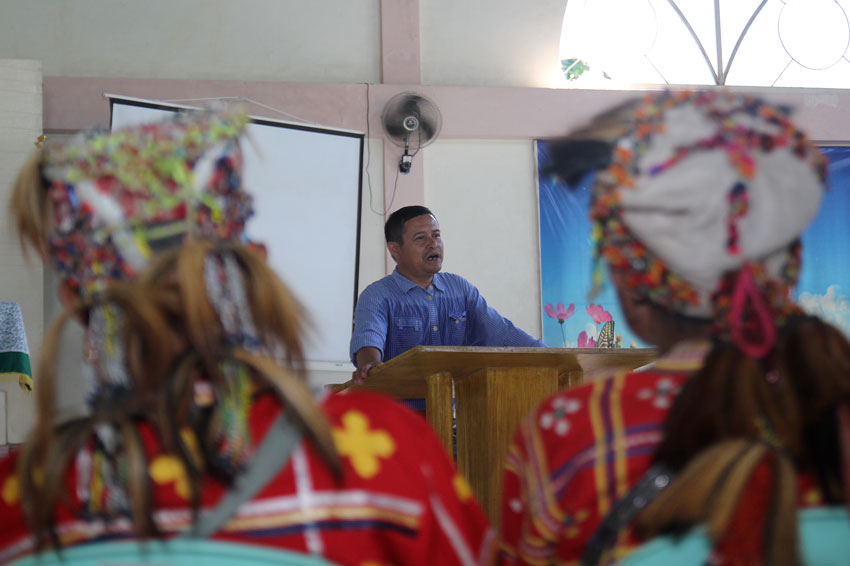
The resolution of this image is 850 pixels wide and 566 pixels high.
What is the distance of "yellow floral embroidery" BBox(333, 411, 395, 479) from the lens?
3.47 feet

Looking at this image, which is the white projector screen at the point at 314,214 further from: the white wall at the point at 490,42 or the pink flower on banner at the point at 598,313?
the pink flower on banner at the point at 598,313

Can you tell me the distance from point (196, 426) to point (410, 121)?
5159 mm

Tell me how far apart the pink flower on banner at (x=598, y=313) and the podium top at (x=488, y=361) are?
2.40 meters

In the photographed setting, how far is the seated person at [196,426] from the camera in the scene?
0.99 meters

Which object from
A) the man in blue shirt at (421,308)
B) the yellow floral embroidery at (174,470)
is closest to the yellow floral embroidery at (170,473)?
the yellow floral embroidery at (174,470)

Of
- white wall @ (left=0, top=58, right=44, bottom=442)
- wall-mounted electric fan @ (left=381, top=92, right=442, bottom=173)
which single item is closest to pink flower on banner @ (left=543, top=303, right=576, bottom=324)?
wall-mounted electric fan @ (left=381, top=92, right=442, bottom=173)

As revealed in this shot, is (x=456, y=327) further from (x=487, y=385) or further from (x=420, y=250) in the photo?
(x=487, y=385)

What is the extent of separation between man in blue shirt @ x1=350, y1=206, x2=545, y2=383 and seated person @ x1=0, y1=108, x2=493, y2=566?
124 inches

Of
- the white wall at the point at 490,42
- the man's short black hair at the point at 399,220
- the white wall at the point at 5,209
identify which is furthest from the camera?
the white wall at the point at 490,42

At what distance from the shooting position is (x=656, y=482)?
1076mm

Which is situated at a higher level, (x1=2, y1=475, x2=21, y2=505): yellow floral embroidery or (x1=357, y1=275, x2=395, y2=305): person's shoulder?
(x1=357, y1=275, x2=395, y2=305): person's shoulder

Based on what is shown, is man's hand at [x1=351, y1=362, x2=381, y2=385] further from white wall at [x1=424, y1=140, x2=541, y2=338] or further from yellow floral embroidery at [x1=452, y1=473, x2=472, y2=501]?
white wall at [x1=424, y1=140, x2=541, y2=338]

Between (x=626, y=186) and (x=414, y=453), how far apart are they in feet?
1.35

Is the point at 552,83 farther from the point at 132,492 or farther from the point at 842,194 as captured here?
the point at 132,492
